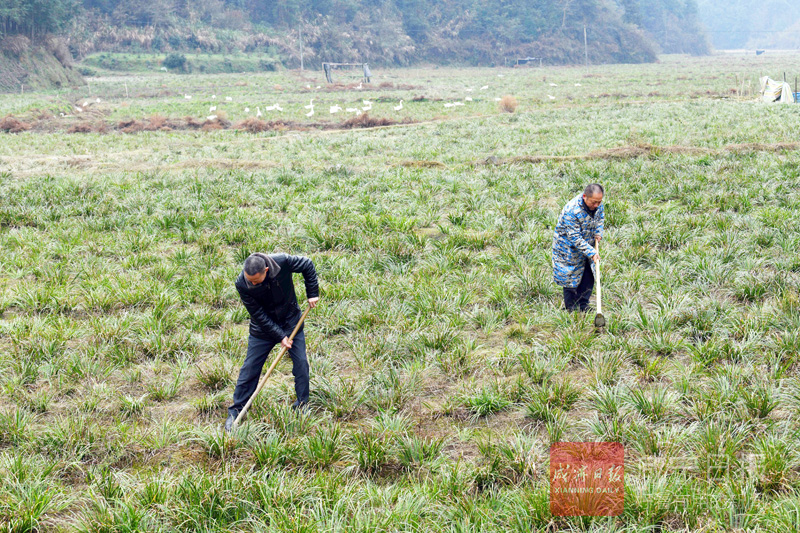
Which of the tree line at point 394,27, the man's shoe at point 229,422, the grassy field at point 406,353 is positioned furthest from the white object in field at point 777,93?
the tree line at point 394,27

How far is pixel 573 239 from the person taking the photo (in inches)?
260

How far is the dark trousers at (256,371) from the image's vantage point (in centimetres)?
505

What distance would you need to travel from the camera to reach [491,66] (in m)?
100

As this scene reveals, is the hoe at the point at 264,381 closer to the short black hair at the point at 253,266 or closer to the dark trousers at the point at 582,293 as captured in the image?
the short black hair at the point at 253,266

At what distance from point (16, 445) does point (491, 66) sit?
104 metres

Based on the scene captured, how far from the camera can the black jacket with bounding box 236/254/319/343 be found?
480cm

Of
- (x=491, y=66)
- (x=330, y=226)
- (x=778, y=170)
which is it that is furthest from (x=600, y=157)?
(x=491, y=66)

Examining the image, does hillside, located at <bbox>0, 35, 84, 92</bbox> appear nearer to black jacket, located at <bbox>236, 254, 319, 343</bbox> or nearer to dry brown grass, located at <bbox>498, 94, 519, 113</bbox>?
dry brown grass, located at <bbox>498, 94, 519, 113</bbox>

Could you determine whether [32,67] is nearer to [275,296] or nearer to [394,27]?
[394,27]

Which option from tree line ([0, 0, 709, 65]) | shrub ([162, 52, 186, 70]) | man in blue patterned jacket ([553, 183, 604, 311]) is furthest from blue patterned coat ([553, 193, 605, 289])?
tree line ([0, 0, 709, 65])

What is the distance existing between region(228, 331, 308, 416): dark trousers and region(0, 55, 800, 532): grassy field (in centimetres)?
18

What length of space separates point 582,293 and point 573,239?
2.47 feet

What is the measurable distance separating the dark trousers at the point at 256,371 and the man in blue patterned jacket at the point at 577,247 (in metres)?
3.22

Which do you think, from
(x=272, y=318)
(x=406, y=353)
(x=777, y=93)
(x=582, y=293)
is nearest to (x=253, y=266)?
(x=272, y=318)
